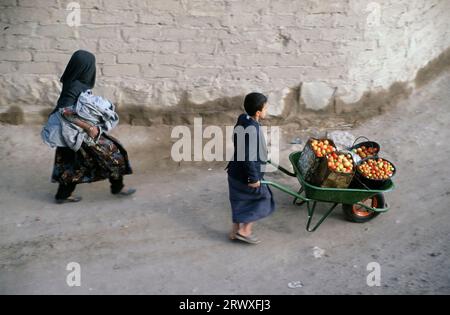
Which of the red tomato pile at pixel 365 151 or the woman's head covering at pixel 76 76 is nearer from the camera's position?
the woman's head covering at pixel 76 76

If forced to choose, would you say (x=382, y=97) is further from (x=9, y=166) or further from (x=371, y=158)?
(x=9, y=166)

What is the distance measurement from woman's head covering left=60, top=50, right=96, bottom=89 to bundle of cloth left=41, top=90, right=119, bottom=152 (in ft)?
0.46

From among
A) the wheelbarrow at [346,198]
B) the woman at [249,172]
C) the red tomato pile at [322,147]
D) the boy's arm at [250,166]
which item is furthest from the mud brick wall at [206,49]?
the boy's arm at [250,166]

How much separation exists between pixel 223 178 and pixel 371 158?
1771mm

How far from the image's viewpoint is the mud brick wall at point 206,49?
253 inches

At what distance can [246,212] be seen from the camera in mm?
4770

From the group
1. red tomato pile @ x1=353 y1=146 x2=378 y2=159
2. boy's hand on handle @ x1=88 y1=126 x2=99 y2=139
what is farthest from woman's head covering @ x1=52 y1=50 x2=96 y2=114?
red tomato pile @ x1=353 y1=146 x2=378 y2=159

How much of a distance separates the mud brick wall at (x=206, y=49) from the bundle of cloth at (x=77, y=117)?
1622mm

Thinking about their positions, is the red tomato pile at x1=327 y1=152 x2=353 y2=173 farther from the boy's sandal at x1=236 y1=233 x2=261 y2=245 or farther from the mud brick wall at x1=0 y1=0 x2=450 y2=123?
the mud brick wall at x1=0 y1=0 x2=450 y2=123

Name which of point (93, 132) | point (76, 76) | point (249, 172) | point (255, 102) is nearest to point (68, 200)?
point (93, 132)

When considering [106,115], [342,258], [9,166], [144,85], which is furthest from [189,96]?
[342,258]

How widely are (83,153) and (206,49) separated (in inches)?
86.1

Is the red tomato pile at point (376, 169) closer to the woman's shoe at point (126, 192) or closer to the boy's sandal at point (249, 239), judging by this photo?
the boy's sandal at point (249, 239)

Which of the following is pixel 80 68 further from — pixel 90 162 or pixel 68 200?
pixel 68 200
